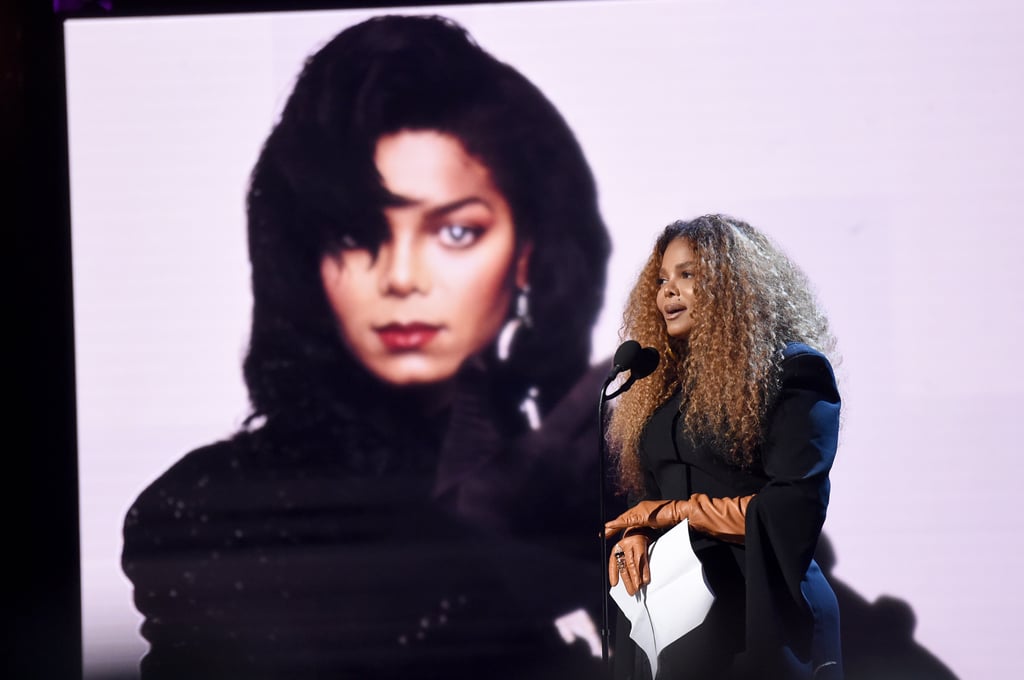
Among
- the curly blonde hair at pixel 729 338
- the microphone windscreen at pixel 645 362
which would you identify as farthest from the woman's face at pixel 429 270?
the microphone windscreen at pixel 645 362

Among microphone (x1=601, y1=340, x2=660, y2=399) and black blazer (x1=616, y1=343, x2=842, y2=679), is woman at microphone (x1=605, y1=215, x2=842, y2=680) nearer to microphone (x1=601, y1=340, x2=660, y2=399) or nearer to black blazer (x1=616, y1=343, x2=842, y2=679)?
black blazer (x1=616, y1=343, x2=842, y2=679)

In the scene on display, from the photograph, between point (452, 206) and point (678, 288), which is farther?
point (452, 206)

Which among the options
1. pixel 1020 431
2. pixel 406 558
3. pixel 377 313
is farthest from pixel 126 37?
pixel 1020 431

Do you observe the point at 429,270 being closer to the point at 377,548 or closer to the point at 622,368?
the point at 377,548

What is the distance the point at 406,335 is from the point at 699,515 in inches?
69.5

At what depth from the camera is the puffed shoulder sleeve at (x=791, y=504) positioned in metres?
1.72

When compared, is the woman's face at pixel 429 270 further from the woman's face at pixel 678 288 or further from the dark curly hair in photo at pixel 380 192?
the woman's face at pixel 678 288

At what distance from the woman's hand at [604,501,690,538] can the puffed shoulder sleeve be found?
0.14m

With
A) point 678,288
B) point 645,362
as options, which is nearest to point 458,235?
point 678,288

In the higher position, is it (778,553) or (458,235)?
(458,235)

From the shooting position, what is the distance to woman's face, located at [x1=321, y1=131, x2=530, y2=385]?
11.1ft

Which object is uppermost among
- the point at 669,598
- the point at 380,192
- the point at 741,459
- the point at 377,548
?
the point at 380,192

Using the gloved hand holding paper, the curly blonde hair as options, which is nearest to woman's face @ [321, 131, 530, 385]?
the curly blonde hair

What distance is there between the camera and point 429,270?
3.38m
